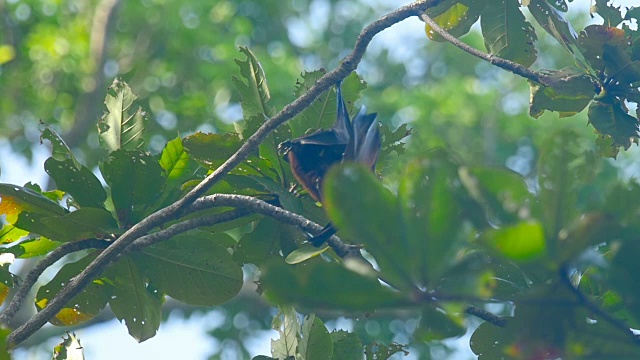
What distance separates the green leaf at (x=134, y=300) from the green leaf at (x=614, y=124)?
58.5 inches

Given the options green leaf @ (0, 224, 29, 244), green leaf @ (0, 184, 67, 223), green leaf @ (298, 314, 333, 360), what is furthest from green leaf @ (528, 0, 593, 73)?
green leaf @ (0, 224, 29, 244)

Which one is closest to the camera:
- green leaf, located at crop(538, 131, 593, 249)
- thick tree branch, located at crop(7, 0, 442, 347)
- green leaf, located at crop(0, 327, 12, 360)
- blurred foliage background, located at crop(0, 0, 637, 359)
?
green leaf, located at crop(538, 131, 593, 249)

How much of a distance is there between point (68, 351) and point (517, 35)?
176 cm

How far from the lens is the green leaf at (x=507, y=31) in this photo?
9.33 feet

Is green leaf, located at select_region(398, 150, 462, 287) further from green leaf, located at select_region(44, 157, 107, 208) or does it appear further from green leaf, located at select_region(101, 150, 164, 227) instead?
green leaf, located at select_region(44, 157, 107, 208)

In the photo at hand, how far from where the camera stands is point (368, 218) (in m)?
1.19

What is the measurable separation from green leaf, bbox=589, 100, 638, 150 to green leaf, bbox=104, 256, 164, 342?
1.49m

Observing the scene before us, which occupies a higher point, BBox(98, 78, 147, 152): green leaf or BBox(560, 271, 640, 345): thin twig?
BBox(98, 78, 147, 152): green leaf

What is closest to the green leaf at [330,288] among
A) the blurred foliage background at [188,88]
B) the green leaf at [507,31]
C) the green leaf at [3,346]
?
the green leaf at [3,346]

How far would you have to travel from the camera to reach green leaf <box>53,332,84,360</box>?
2.37 m

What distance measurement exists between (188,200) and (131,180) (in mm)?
316

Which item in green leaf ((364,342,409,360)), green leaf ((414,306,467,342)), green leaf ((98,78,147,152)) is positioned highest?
green leaf ((98,78,147,152))

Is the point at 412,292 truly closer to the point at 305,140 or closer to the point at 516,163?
the point at 305,140

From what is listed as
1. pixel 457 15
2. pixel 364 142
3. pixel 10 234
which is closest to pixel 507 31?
pixel 457 15
